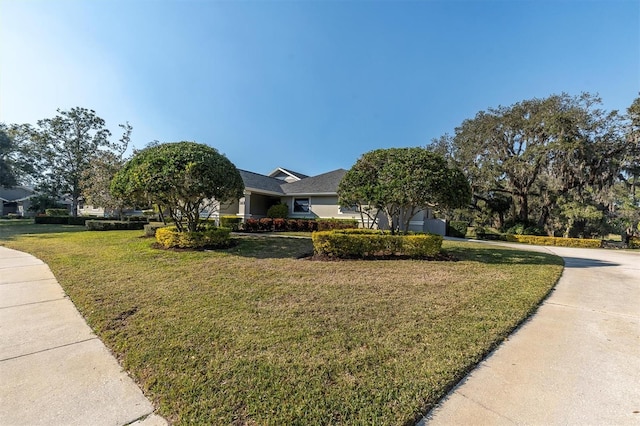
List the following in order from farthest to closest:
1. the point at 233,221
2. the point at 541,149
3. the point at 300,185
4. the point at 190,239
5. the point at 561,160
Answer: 1. the point at 300,185
2. the point at 561,160
3. the point at 233,221
4. the point at 541,149
5. the point at 190,239

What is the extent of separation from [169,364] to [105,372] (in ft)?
1.87

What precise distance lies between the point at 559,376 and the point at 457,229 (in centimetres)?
1863

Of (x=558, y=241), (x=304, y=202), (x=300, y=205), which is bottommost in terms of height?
(x=558, y=241)

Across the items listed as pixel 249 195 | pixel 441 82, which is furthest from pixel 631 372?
pixel 249 195

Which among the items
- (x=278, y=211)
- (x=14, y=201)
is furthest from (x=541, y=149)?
(x=14, y=201)

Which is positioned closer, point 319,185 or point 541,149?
point 541,149

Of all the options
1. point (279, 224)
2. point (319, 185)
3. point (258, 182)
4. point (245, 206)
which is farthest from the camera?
point (258, 182)

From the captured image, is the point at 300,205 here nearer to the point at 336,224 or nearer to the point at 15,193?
the point at 336,224

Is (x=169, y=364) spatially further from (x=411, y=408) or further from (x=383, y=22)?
(x=383, y=22)

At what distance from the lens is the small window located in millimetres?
20580

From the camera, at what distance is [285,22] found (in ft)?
34.2

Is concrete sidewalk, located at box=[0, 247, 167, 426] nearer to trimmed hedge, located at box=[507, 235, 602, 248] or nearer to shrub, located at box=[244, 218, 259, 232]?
shrub, located at box=[244, 218, 259, 232]

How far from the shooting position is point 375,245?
8.43 meters

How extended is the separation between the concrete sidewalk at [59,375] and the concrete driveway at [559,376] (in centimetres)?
232
